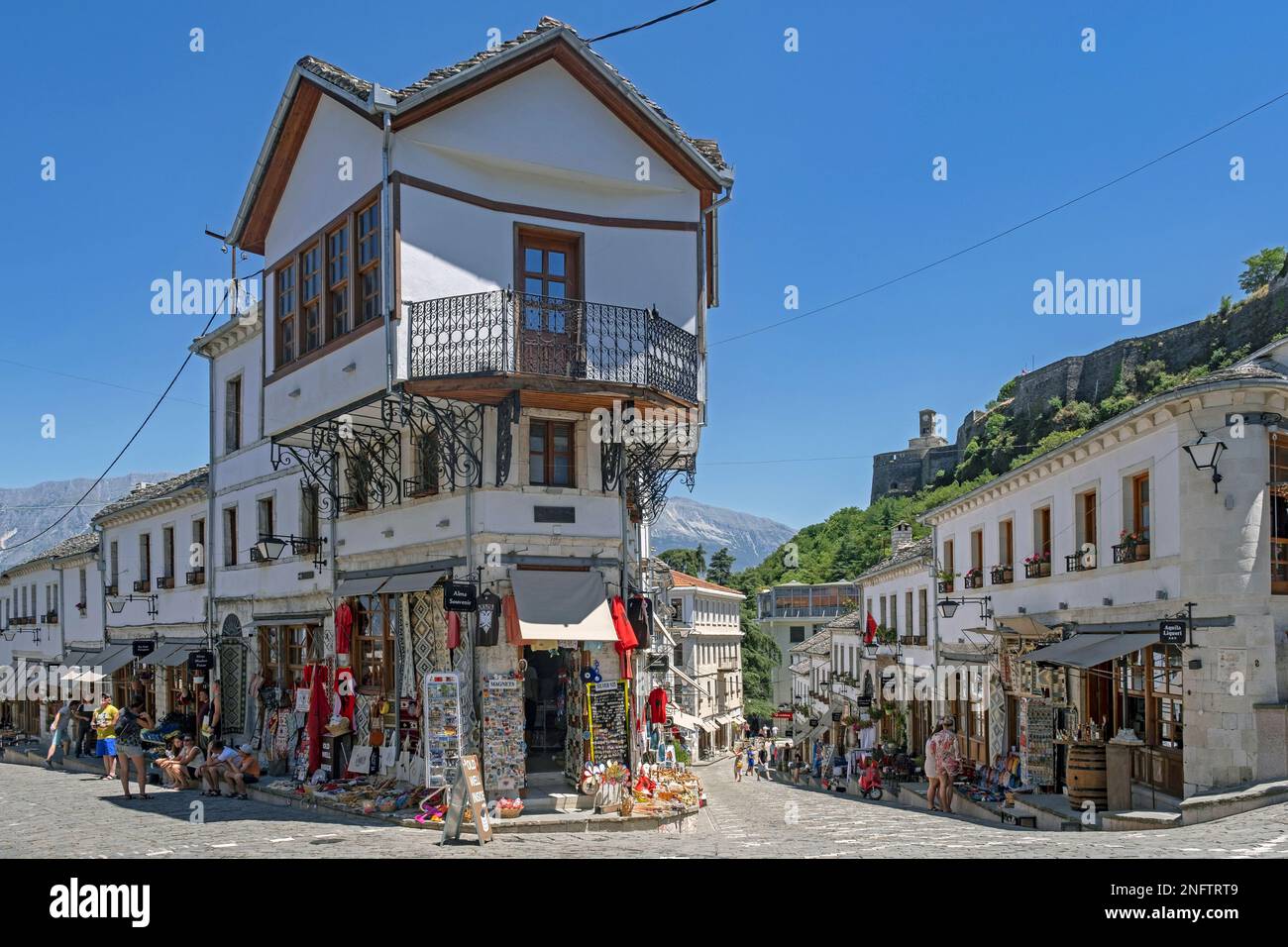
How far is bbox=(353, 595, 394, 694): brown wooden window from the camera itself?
20.0m

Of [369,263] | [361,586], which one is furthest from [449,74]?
[361,586]

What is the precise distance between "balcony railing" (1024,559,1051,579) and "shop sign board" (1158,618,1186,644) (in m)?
6.90

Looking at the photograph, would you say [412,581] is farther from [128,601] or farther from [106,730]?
[128,601]

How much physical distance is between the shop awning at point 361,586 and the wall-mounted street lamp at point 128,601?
543 inches

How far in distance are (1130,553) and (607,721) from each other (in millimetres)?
9207

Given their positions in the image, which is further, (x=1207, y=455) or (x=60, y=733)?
(x=60, y=733)

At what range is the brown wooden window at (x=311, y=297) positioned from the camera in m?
19.7

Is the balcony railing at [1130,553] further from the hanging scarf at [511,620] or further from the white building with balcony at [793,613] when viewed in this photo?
the white building with balcony at [793,613]

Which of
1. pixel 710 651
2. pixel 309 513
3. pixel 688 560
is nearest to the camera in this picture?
pixel 309 513

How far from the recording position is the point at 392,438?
65.2 ft

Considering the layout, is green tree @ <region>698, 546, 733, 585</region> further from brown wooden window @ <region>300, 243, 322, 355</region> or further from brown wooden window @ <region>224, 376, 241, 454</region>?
brown wooden window @ <region>300, 243, 322, 355</region>

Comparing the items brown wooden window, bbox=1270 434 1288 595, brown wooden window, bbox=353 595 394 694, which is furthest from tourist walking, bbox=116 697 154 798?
brown wooden window, bbox=1270 434 1288 595

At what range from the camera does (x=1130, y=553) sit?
64.3ft
